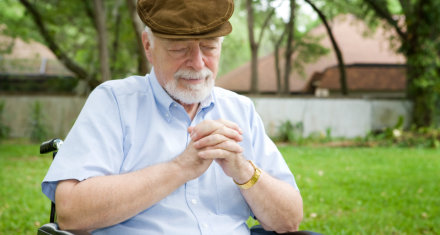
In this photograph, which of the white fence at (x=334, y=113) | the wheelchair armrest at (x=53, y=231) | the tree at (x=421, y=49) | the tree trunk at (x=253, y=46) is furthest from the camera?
the tree trunk at (x=253, y=46)

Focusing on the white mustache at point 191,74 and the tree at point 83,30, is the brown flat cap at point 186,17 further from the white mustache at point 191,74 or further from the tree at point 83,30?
the tree at point 83,30

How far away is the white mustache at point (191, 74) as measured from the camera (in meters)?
2.08

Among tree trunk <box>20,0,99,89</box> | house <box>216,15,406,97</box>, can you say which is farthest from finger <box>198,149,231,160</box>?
house <box>216,15,406,97</box>

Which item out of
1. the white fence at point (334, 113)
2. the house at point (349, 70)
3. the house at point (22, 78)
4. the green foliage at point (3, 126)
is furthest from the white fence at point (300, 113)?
the house at point (349, 70)

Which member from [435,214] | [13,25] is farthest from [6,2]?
[435,214]

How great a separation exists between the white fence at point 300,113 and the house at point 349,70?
2.71m

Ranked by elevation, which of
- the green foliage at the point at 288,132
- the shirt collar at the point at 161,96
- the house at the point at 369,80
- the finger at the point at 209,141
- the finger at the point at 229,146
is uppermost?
the shirt collar at the point at 161,96

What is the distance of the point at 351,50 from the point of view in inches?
962

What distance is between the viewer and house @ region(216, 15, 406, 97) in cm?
2155

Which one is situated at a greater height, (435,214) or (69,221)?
(69,221)

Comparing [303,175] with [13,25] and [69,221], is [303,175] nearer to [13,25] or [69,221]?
[69,221]

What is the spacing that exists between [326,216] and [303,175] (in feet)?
8.94

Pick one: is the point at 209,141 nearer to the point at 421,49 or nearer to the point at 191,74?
the point at 191,74

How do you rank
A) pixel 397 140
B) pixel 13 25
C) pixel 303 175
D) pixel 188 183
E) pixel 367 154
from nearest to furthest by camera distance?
pixel 188 183
pixel 303 175
pixel 367 154
pixel 397 140
pixel 13 25
